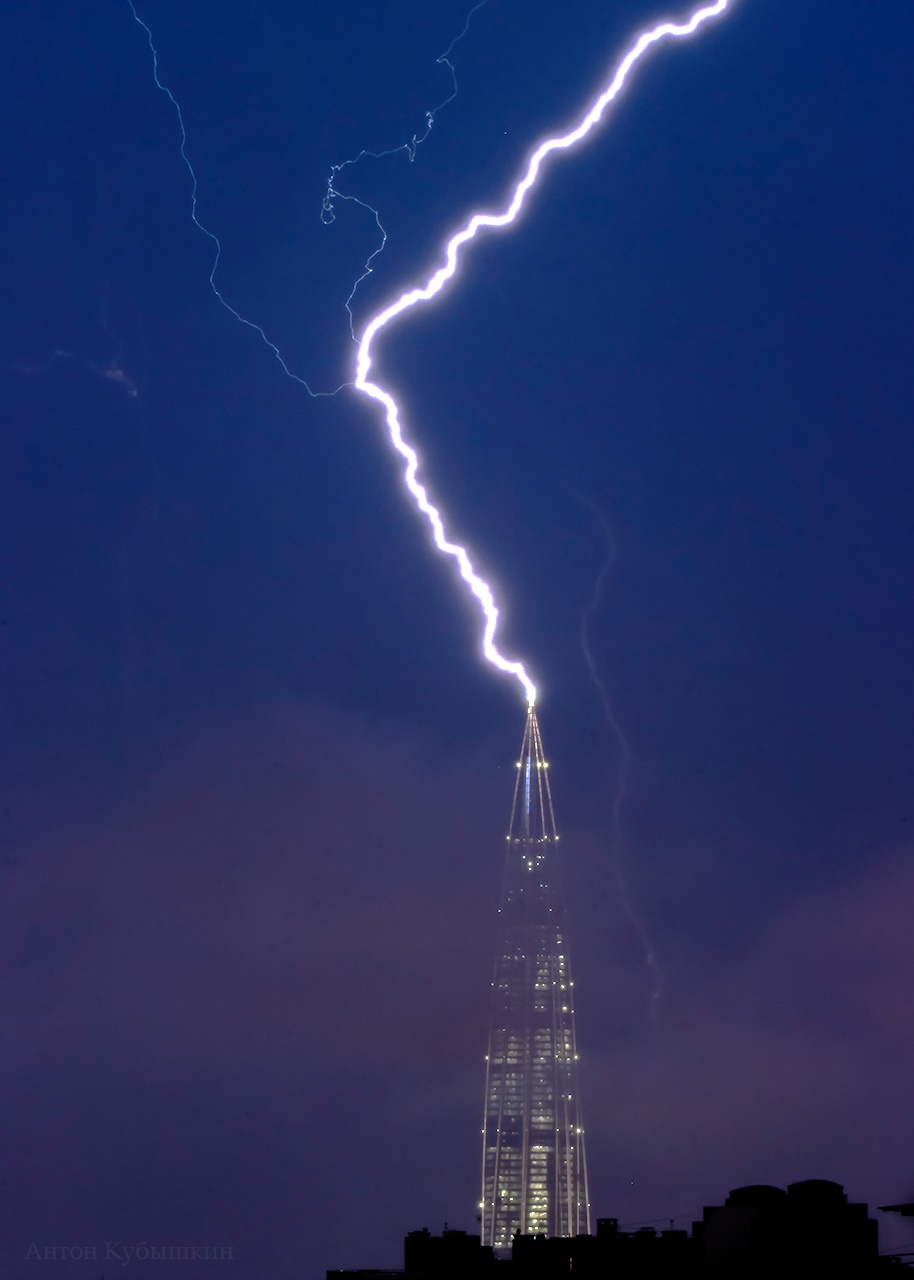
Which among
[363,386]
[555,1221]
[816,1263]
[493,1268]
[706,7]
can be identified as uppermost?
[706,7]

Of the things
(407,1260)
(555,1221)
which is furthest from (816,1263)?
(555,1221)

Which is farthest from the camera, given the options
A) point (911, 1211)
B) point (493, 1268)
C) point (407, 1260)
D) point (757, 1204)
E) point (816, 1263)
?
point (407, 1260)

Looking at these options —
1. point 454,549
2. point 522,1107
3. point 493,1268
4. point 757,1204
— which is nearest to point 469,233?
point 454,549

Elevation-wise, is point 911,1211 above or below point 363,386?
below

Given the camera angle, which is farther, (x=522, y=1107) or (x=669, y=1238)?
(x=522, y=1107)

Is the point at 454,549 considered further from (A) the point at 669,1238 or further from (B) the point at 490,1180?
(B) the point at 490,1180

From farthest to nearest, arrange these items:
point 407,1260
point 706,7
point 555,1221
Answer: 1. point 555,1221
2. point 706,7
3. point 407,1260

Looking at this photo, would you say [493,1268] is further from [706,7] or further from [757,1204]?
[706,7]

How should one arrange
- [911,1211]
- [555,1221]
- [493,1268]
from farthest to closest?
1. [555,1221]
2. [493,1268]
3. [911,1211]

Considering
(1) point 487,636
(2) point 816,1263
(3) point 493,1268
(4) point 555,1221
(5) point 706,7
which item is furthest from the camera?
(4) point 555,1221
